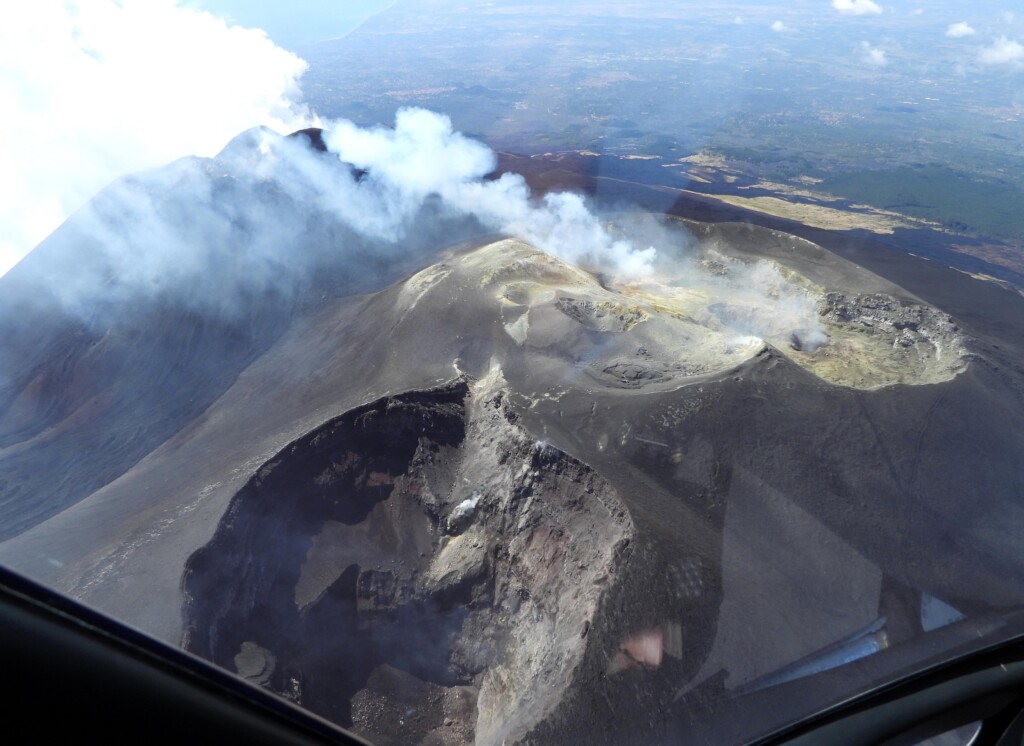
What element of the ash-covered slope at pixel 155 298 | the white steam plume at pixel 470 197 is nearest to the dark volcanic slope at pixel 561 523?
the ash-covered slope at pixel 155 298

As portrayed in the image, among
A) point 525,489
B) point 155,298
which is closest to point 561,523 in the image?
point 525,489

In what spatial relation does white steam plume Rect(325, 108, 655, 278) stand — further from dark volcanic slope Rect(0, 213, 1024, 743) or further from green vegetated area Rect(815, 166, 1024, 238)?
green vegetated area Rect(815, 166, 1024, 238)

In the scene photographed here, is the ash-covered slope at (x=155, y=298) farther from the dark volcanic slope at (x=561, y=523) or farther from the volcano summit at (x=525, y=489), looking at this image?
the dark volcanic slope at (x=561, y=523)

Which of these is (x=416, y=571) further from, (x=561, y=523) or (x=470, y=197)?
(x=470, y=197)

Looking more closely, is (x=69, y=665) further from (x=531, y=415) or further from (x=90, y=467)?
(x=90, y=467)

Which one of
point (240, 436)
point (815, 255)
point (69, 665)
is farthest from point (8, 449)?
point (815, 255)

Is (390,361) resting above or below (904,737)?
below

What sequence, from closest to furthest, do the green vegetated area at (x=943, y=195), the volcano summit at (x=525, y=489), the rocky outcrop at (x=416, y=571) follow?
1. the volcano summit at (x=525, y=489)
2. the rocky outcrop at (x=416, y=571)
3. the green vegetated area at (x=943, y=195)
